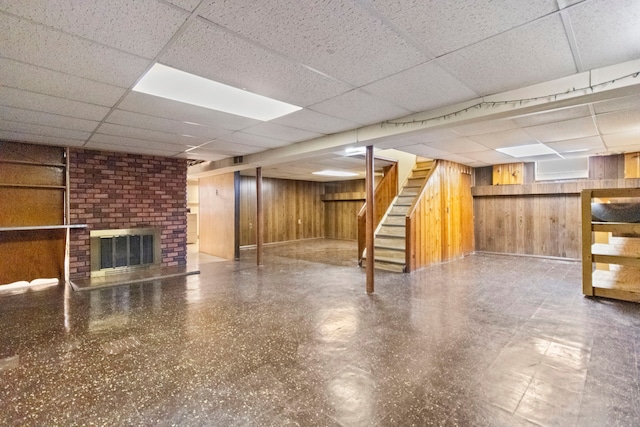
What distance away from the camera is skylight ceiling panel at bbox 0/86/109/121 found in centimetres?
279

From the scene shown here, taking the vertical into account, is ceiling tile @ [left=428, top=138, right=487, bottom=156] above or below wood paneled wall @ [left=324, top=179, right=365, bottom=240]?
above

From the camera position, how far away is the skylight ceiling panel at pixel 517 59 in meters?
1.90

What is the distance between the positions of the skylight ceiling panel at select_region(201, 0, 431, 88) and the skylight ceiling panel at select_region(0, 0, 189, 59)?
0.25m

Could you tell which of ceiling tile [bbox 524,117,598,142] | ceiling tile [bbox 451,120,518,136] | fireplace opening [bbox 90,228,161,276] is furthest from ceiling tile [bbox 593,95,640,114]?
fireplace opening [bbox 90,228,161,276]

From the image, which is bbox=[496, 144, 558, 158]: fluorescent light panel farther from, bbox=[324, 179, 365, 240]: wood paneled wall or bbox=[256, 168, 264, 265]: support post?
bbox=[324, 179, 365, 240]: wood paneled wall

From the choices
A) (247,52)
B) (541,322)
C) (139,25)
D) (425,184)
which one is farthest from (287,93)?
(425,184)

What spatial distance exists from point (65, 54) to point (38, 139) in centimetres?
340

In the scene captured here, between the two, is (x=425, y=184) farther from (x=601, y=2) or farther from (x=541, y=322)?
(x=601, y=2)

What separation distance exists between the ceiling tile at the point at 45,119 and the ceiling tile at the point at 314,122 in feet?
7.26

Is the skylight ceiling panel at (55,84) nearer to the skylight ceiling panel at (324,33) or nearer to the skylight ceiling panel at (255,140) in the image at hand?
the skylight ceiling panel at (324,33)

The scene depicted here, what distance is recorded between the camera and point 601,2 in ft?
5.28

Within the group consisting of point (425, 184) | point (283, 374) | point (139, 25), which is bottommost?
point (283, 374)

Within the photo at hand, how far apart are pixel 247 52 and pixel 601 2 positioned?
77.1 inches

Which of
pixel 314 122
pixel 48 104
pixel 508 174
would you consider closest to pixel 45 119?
pixel 48 104
